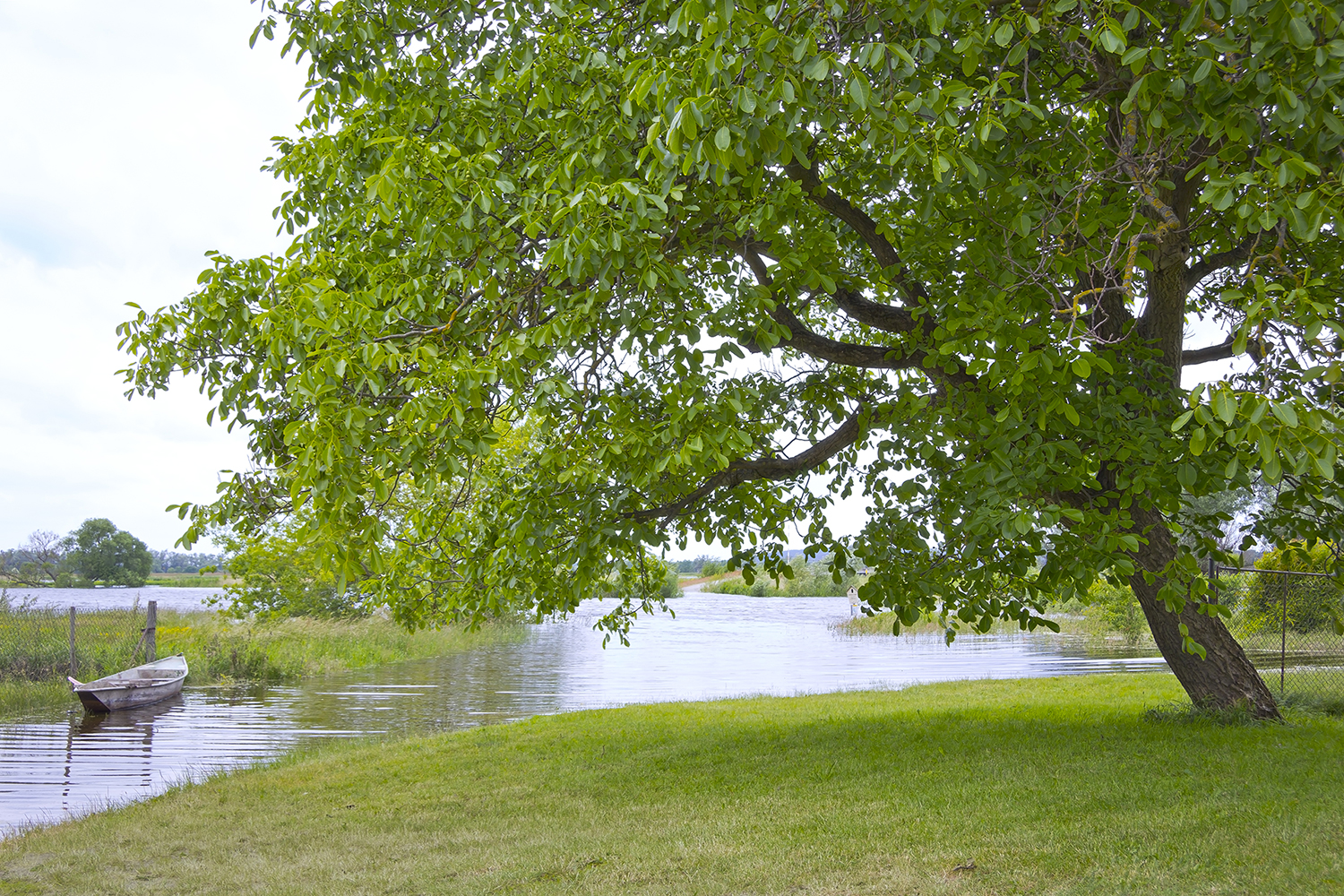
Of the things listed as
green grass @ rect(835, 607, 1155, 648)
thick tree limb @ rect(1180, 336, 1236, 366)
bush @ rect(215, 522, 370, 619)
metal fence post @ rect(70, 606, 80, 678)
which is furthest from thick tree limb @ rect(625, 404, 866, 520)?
bush @ rect(215, 522, 370, 619)

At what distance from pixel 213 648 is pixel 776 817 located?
18401mm

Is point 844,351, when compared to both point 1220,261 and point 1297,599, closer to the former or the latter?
point 1220,261

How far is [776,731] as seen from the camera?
10906 mm

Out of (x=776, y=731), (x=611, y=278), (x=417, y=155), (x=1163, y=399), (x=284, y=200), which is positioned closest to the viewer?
(x=611, y=278)

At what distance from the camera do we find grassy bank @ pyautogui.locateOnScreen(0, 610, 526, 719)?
17.9 metres

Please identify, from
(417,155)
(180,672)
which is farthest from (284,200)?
(180,672)

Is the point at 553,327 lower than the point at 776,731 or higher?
higher

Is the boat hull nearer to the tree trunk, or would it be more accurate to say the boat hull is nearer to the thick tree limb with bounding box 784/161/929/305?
the thick tree limb with bounding box 784/161/929/305

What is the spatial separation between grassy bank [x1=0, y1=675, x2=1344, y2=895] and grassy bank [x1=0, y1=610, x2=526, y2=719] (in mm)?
5514

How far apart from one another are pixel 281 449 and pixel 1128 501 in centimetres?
658

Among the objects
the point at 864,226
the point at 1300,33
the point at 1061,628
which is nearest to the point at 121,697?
the point at 864,226

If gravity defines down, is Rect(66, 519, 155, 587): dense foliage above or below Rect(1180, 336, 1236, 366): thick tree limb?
below

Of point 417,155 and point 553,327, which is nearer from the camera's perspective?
point 553,327

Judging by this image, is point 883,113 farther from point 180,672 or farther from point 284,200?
point 180,672
